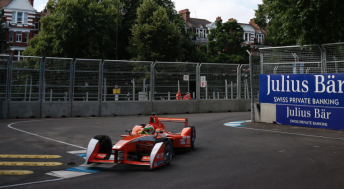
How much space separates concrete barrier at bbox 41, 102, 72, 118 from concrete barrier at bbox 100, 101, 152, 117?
1.90m

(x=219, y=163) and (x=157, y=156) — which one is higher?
(x=157, y=156)

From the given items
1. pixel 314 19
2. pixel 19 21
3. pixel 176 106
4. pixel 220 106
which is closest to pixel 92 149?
pixel 314 19

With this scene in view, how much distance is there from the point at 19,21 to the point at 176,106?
45.1 meters

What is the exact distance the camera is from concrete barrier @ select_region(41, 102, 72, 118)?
18.0 m

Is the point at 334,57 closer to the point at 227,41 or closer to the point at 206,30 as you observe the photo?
the point at 227,41

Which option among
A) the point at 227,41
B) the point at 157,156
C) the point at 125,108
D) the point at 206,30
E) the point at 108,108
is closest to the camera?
the point at 157,156

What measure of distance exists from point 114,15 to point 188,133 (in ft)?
106

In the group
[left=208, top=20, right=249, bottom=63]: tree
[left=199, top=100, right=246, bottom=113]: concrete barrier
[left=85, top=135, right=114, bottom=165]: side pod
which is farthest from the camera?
[left=208, top=20, right=249, bottom=63]: tree

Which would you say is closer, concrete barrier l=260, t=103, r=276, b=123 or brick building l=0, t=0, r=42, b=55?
concrete barrier l=260, t=103, r=276, b=123

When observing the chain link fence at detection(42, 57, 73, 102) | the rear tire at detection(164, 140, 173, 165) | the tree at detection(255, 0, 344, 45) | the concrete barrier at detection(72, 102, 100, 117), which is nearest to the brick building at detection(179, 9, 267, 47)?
the concrete barrier at detection(72, 102, 100, 117)

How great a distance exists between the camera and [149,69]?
801 inches

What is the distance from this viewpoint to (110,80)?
1928cm

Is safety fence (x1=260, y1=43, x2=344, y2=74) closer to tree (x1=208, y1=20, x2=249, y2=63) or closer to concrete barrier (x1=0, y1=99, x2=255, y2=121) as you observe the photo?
concrete barrier (x1=0, y1=99, x2=255, y2=121)

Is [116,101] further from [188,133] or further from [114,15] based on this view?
[114,15]
